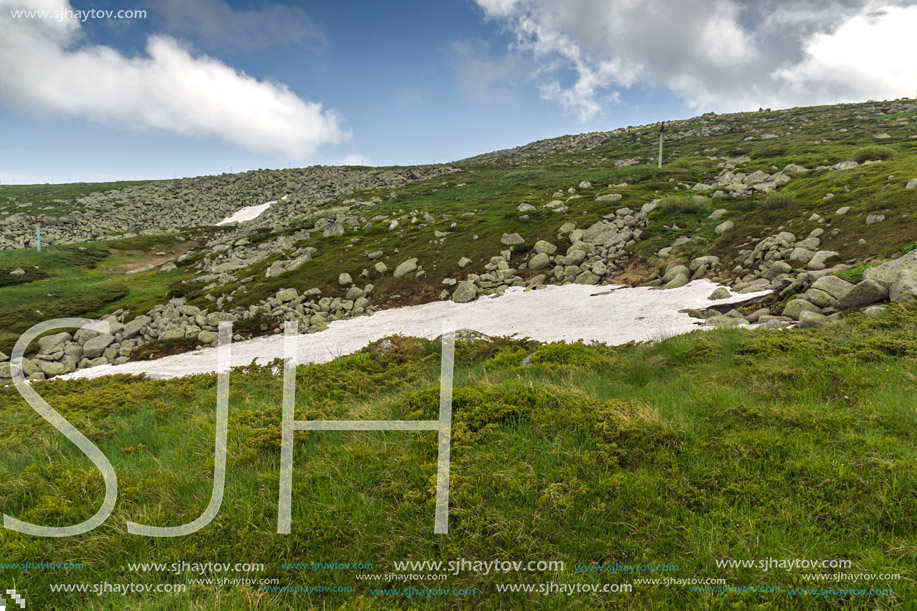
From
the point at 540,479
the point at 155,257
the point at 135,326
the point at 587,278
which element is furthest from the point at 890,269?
the point at 155,257

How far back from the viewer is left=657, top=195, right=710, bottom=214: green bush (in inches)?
1117

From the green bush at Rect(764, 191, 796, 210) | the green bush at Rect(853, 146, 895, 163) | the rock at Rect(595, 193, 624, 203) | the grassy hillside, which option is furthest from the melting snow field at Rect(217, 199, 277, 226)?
the green bush at Rect(853, 146, 895, 163)

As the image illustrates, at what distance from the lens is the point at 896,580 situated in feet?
10.8

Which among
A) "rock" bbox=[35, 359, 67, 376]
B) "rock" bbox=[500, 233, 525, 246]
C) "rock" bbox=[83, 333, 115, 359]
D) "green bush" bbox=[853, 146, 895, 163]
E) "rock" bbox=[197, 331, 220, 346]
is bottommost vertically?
"rock" bbox=[35, 359, 67, 376]

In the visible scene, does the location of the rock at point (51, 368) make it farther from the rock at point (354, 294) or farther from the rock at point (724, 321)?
the rock at point (724, 321)

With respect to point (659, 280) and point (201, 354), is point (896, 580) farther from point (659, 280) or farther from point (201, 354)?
point (201, 354)

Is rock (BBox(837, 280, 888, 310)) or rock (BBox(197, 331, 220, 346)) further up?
rock (BBox(837, 280, 888, 310))

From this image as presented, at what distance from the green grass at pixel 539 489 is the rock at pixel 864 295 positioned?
204 inches

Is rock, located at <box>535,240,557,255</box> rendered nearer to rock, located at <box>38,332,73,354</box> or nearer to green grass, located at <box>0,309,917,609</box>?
green grass, located at <box>0,309,917,609</box>

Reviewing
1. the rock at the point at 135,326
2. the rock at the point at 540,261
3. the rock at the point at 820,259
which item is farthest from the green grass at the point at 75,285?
the rock at the point at 820,259

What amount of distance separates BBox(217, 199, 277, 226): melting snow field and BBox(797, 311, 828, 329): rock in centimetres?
9099

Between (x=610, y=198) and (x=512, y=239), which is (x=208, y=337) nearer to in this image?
(x=512, y=239)

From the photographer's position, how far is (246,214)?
88.9 metres

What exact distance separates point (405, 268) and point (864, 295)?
24.9 metres
